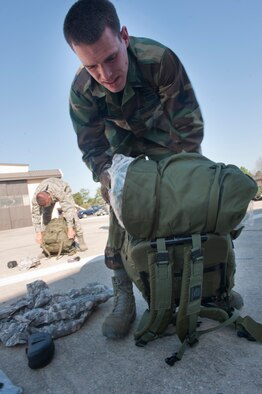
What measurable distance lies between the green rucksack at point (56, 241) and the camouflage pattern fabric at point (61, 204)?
162 millimetres

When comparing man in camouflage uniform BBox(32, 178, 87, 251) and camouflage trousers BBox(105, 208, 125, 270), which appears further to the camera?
man in camouflage uniform BBox(32, 178, 87, 251)

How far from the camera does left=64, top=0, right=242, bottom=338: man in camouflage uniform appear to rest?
1.36m

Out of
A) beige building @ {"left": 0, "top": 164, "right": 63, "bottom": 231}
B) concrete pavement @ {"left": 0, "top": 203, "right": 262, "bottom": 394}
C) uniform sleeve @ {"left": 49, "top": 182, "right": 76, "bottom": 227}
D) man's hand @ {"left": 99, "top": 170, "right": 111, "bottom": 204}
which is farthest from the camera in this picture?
beige building @ {"left": 0, "top": 164, "right": 63, "bottom": 231}

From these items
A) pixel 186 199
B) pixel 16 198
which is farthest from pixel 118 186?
pixel 16 198

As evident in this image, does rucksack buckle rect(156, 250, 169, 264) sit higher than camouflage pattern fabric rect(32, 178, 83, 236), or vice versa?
camouflage pattern fabric rect(32, 178, 83, 236)

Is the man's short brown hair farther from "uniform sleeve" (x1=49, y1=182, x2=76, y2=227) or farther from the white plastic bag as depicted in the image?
the white plastic bag

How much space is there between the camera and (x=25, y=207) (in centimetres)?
1838

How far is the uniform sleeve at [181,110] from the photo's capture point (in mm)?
1553

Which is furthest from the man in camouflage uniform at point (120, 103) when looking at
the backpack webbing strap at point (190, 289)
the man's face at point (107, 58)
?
the backpack webbing strap at point (190, 289)

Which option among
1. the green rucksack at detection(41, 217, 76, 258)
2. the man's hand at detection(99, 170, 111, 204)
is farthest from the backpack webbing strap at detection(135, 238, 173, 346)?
the green rucksack at detection(41, 217, 76, 258)

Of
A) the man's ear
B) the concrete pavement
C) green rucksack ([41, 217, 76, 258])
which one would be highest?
the man's ear

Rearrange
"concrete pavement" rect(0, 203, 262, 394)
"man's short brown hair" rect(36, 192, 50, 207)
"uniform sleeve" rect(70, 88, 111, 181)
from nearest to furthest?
"concrete pavement" rect(0, 203, 262, 394) → "uniform sleeve" rect(70, 88, 111, 181) → "man's short brown hair" rect(36, 192, 50, 207)

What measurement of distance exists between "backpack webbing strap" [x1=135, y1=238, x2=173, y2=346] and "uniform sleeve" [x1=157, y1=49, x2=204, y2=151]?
2.44ft

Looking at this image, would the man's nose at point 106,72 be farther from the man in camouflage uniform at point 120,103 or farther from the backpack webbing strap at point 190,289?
the backpack webbing strap at point 190,289
